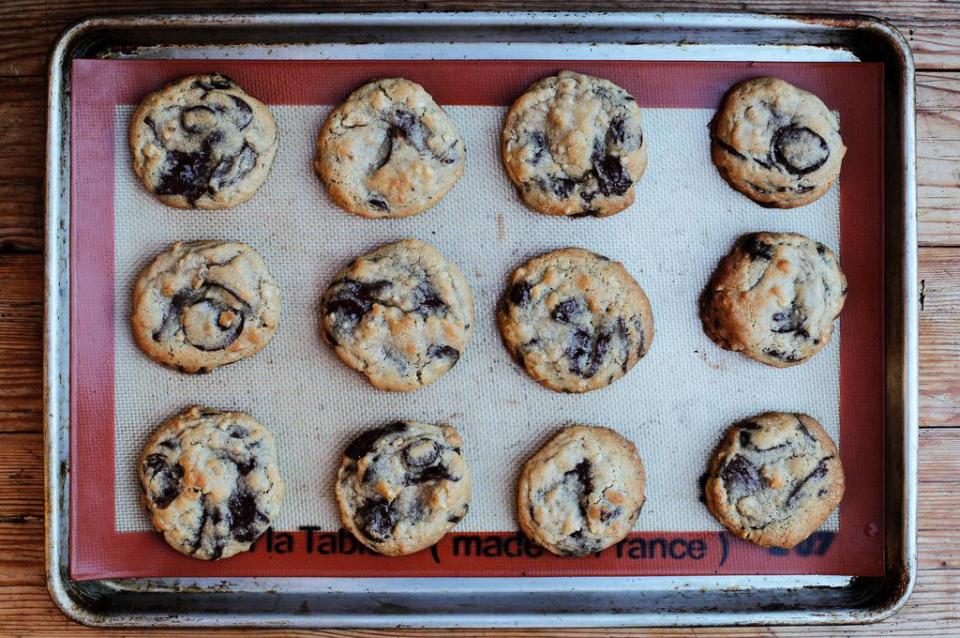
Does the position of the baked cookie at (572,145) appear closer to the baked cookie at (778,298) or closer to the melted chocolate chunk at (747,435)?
the baked cookie at (778,298)

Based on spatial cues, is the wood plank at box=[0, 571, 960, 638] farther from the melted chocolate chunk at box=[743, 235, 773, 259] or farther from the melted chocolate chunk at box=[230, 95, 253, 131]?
the melted chocolate chunk at box=[230, 95, 253, 131]

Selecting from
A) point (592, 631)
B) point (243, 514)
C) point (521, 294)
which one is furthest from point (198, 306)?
point (592, 631)

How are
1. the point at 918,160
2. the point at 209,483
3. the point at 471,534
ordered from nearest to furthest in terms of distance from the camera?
the point at 209,483
the point at 471,534
the point at 918,160

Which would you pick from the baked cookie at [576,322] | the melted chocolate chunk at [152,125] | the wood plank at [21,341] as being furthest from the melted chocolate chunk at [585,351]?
the wood plank at [21,341]

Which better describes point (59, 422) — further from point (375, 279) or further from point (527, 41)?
point (527, 41)

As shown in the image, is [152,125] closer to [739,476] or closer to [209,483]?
[209,483]

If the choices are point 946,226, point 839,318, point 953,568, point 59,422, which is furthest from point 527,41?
point 953,568
